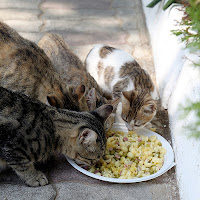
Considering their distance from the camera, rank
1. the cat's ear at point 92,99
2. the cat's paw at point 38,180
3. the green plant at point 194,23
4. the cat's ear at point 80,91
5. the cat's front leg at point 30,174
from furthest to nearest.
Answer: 1. the cat's ear at point 92,99
2. the cat's ear at point 80,91
3. the cat's paw at point 38,180
4. the cat's front leg at point 30,174
5. the green plant at point 194,23

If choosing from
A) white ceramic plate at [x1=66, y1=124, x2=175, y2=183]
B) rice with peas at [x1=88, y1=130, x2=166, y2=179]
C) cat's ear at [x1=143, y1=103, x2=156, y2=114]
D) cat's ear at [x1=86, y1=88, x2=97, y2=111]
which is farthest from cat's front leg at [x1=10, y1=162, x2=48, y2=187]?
cat's ear at [x1=143, y1=103, x2=156, y2=114]

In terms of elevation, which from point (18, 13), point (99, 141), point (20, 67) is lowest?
point (18, 13)

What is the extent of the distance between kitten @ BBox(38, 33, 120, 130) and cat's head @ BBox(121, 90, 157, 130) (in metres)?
0.13

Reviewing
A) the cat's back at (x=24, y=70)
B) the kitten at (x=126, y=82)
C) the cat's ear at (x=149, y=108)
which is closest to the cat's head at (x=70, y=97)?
the cat's back at (x=24, y=70)

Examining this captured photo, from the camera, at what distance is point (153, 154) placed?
3.25 metres

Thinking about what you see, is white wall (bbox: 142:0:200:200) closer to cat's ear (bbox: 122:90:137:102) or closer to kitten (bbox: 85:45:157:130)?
kitten (bbox: 85:45:157:130)

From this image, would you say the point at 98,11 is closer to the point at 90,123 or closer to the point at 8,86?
the point at 8,86

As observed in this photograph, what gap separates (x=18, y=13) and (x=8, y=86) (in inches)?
129

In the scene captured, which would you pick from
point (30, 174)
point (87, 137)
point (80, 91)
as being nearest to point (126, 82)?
point (80, 91)

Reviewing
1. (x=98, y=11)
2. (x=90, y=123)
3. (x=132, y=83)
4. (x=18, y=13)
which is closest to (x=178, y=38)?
(x=132, y=83)

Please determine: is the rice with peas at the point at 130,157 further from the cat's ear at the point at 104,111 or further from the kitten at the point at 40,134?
the cat's ear at the point at 104,111

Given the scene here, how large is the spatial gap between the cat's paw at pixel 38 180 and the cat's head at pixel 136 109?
122 cm

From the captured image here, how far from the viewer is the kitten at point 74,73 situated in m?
3.41

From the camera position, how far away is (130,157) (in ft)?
10.5
